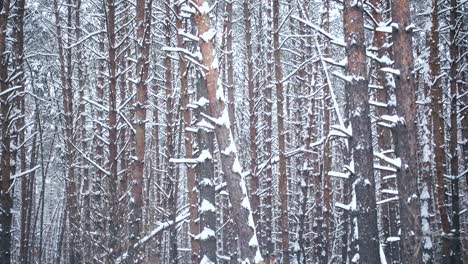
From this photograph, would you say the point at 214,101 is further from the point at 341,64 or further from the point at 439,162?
the point at 439,162

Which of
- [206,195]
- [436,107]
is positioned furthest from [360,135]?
[436,107]

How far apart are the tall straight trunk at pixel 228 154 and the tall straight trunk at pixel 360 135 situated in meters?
1.89

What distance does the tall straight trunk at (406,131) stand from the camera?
328 inches

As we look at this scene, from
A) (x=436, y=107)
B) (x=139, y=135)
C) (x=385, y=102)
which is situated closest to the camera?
(x=139, y=135)

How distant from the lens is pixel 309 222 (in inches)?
893

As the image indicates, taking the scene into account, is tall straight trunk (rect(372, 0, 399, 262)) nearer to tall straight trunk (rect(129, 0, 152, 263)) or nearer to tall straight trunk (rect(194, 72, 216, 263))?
tall straight trunk (rect(194, 72, 216, 263))

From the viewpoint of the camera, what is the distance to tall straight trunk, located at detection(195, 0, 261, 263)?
26.3 feet

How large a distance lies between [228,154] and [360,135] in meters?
2.31

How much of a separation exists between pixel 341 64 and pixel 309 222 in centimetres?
1527

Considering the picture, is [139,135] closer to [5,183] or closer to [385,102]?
[5,183]

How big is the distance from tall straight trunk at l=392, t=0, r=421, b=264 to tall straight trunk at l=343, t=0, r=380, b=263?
58cm

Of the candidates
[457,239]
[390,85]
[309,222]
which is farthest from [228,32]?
[309,222]

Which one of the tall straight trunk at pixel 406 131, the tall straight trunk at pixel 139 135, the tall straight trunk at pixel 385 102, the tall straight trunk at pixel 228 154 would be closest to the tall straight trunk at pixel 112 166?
the tall straight trunk at pixel 139 135

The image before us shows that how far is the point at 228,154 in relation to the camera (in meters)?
8.18
